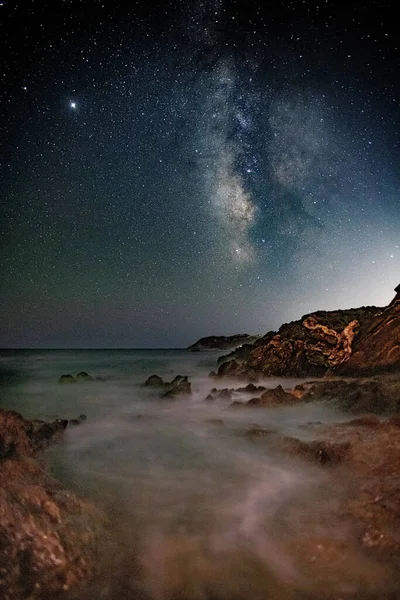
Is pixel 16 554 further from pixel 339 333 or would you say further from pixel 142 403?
pixel 339 333

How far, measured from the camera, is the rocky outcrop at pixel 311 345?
14273 millimetres

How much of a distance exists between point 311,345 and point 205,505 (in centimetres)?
1255

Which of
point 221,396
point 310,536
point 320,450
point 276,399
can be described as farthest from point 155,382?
point 310,536

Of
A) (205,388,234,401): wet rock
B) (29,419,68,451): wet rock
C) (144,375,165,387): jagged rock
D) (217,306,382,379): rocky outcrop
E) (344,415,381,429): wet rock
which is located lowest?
(144,375,165,387): jagged rock

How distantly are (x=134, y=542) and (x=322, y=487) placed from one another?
251cm

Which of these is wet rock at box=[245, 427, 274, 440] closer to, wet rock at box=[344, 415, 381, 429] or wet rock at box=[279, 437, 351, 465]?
wet rock at box=[279, 437, 351, 465]

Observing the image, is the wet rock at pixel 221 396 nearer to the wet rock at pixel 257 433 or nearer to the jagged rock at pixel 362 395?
the jagged rock at pixel 362 395

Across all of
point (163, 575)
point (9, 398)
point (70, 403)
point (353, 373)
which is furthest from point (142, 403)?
point (163, 575)

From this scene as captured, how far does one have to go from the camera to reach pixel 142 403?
13469 millimetres

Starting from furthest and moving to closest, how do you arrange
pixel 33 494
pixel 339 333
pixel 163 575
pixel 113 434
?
pixel 339 333 → pixel 113 434 → pixel 33 494 → pixel 163 575

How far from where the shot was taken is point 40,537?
101 inches

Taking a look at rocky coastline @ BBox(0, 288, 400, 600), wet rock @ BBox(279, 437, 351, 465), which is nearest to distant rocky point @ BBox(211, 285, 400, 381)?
rocky coastline @ BBox(0, 288, 400, 600)

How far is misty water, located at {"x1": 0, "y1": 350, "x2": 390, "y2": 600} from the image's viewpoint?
2660mm

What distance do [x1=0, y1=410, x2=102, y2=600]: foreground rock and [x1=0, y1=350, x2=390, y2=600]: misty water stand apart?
0.66 ft
